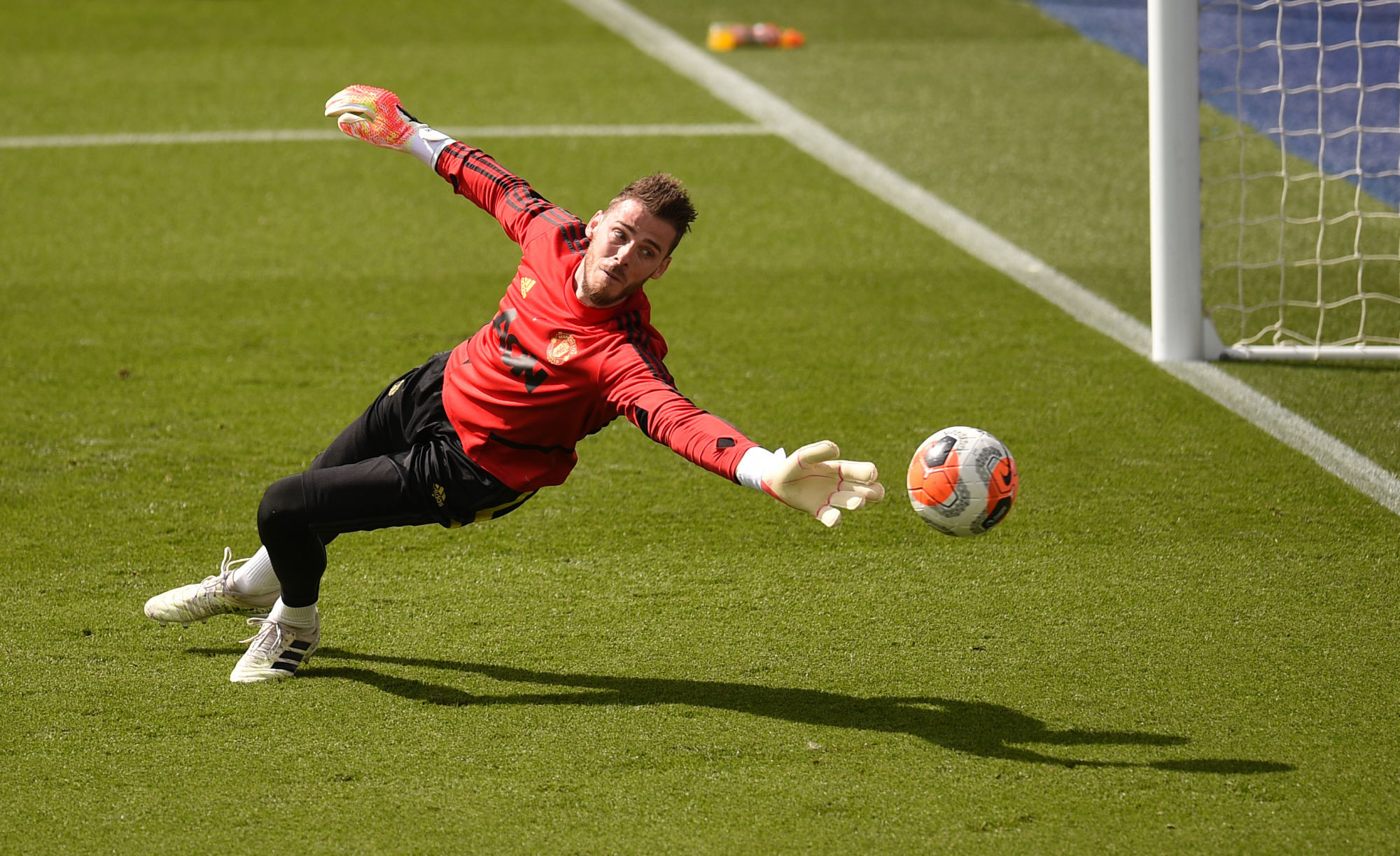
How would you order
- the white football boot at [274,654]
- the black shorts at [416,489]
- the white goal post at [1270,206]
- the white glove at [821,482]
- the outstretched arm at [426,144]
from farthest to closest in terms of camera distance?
the white goal post at [1270,206]
the outstretched arm at [426,144]
the white football boot at [274,654]
the black shorts at [416,489]
the white glove at [821,482]

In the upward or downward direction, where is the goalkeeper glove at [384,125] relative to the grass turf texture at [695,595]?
upward

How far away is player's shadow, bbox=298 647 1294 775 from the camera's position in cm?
380

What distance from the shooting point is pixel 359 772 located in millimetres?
3695

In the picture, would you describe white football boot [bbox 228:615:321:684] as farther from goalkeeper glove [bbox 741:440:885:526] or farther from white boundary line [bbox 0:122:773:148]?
white boundary line [bbox 0:122:773:148]

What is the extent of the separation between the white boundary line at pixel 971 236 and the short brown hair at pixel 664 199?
3.22 metres

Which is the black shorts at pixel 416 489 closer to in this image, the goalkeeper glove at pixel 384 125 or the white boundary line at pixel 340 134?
the goalkeeper glove at pixel 384 125

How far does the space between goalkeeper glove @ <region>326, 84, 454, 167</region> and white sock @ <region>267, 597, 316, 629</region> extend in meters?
1.39

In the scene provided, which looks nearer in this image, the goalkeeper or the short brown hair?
the goalkeeper

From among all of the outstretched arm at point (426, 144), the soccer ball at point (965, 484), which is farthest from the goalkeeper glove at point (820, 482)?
the outstretched arm at point (426, 144)

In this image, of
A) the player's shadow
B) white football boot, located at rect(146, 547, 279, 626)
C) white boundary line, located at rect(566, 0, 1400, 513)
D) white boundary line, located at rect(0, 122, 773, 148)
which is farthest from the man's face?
white boundary line, located at rect(0, 122, 773, 148)

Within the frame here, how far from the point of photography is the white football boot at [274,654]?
13.8 feet

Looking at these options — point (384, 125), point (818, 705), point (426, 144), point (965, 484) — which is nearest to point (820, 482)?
point (965, 484)

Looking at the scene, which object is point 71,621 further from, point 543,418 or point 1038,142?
point 1038,142

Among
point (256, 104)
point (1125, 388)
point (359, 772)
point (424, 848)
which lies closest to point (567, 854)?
point (424, 848)
